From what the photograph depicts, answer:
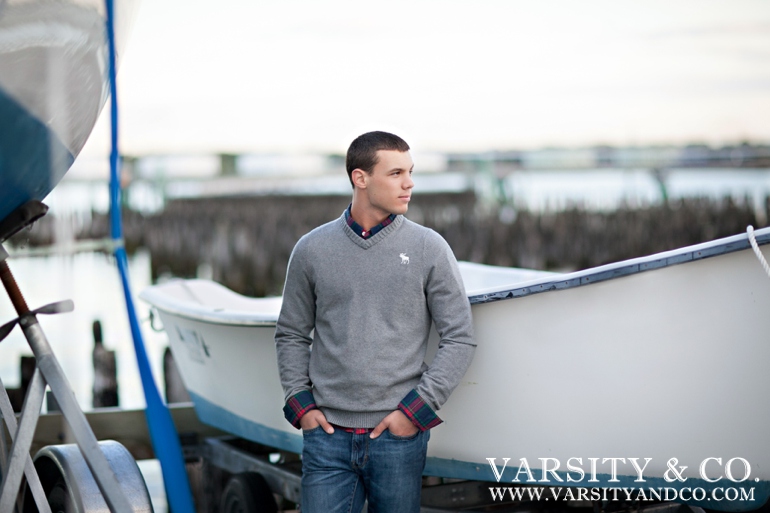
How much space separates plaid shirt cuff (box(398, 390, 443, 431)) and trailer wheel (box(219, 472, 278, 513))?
1956 millimetres

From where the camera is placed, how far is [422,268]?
2.87 meters

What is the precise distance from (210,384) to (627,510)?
2399 mm

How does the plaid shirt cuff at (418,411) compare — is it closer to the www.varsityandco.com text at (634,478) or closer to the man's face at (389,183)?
the man's face at (389,183)

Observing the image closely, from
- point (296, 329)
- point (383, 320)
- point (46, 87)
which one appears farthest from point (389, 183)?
point (46, 87)

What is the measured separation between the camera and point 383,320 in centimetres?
287

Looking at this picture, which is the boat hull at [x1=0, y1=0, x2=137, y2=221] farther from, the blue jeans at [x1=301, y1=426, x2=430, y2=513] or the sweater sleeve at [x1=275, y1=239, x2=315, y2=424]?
the blue jeans at [x1=301, y1=426, x2=430, y2=513]

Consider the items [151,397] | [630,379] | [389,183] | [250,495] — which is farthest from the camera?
[250,495]

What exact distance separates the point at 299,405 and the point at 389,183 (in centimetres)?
77

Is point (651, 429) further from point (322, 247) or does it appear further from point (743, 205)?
point (743, 205)

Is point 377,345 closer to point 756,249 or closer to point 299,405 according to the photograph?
point 299,405

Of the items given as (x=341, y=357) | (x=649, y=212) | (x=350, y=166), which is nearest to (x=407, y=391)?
(x=341, y=357)

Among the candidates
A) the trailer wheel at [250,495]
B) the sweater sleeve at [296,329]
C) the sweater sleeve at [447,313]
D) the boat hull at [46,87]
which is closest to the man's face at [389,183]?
the sweater sleeve at [447,313]

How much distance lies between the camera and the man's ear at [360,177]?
292 centimetres

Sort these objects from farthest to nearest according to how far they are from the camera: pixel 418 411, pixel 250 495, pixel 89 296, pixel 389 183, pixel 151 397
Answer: pixel 89 296, pixel 250 495, pixel 389 183, pixel 418 411, pixel 151 397
